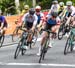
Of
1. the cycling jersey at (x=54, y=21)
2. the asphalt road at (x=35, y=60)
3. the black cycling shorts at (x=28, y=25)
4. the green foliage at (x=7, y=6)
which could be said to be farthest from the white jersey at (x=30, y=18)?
the green foliage at (x=7, y=6)

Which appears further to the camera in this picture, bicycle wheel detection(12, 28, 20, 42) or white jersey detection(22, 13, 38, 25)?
bicycle wheel detection(12, 28, 20, 42)

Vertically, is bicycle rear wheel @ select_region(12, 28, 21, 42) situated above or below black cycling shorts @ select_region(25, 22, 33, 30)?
below

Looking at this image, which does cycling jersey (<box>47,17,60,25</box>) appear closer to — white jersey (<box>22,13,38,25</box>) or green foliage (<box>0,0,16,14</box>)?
white jersey (<box>22,13,38,25</box>)

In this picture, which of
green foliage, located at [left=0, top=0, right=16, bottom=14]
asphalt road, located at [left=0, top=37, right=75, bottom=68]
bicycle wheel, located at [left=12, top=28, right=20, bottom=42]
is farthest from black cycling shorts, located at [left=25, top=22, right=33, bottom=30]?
green foliage, located at [left=0, top=0, right=16, bottom=14]

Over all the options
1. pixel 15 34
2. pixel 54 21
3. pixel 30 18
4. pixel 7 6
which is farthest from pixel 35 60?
pixel 7 6

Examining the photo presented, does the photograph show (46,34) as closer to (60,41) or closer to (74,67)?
(74,67)

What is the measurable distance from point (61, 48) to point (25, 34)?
3.54 metres

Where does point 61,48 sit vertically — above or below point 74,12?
→ below

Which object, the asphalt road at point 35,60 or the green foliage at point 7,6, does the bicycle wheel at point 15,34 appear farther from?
the green foliage at point 7,6

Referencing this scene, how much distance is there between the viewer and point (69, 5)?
71.5 ft

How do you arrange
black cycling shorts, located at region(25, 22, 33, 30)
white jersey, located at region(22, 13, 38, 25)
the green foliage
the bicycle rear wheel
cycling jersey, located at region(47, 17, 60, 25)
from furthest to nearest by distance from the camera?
1. the green foliage
2. the bicycle rear wheel
3. black cycling shorts, located at region(25, 22, 33, 30)
4. white jersey, located at region(22, 13, 38, 25)
5. cycling jersey, located at region(47, 17, 60, 25)

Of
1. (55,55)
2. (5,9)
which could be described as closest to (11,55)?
(55,55)

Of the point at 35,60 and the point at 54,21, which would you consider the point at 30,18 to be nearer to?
the point at 54,21

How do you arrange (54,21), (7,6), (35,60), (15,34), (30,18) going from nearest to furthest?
(35,60) → (54,21) → (30,18) → (15,34) → (7,6)
